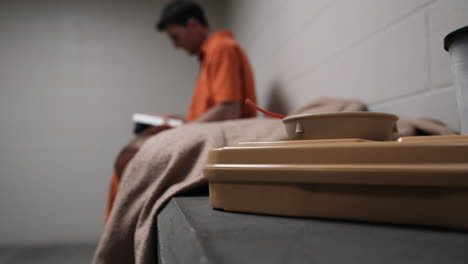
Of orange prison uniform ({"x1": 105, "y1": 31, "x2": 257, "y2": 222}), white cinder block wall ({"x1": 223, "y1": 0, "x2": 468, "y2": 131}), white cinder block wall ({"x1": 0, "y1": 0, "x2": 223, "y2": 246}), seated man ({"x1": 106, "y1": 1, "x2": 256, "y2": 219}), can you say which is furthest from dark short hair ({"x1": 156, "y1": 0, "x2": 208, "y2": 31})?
white cinder block wall ({"x1": 0, "y1": 0, "x2": 223, "y2": 246})

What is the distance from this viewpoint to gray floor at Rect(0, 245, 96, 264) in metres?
1.87

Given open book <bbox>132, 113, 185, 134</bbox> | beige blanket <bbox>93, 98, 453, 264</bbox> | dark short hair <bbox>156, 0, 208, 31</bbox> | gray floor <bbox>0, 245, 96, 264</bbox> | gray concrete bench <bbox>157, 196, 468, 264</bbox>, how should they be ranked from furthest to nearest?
gray floor <bbox>0, 245, 96, 264</bbox> → dark short hair <bbox>156, 0, 208, 31</bbox> → open book <bbox>132, 113, 185, 134</bbox> → beige blanket <bbox>93, 98, 453, 264</bbox> → gray concrete bench <bbox>157, 196, 468, 264</bbox>

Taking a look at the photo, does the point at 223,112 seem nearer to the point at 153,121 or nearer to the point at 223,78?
the point at 223,78

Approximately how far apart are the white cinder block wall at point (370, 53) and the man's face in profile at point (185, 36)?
40cm

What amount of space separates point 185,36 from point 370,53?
3.38 ft

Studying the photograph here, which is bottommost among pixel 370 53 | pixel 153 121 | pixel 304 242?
A: pixel 304 242

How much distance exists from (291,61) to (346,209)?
1.15m

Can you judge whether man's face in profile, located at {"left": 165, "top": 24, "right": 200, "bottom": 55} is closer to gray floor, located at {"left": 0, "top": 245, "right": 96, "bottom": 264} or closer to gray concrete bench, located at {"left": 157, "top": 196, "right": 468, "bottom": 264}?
gray floor, located at {"left": 0, "top": 245, "right": 96, "bottom": 264}

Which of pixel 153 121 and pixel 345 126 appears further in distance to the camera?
pixel 153 121

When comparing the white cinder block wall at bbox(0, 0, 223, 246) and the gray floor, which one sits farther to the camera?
the white cinder block wall at bbox(0, 0, 223, 246)

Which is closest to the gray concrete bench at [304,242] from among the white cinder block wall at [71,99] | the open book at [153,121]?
the open book at [153,121]

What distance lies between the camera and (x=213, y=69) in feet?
4.61

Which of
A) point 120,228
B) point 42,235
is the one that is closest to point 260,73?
point 120,228

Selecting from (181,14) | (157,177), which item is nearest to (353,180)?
(157,177)
